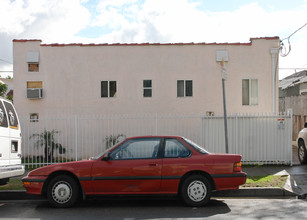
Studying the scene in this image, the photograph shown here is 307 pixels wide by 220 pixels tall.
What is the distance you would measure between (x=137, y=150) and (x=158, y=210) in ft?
4.01

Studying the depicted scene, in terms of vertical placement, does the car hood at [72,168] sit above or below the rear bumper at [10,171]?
above

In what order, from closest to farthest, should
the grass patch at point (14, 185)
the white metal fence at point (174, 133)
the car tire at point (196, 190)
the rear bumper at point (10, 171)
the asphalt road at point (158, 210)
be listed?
1. the asphalt road at point (158, 210)
2. the car tire at point (196, 190)
3. the rear bumper at point (10, 171)
4. the grass patch at point (14, 185)
5. the white metal fence at point (174, 133)

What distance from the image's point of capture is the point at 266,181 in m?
9.71

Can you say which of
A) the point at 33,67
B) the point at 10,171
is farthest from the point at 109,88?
the point at 10,171

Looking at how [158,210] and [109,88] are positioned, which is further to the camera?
[109,88]

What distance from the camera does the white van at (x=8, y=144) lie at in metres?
8.02

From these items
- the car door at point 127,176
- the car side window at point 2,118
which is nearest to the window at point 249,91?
the car door at point 127,176

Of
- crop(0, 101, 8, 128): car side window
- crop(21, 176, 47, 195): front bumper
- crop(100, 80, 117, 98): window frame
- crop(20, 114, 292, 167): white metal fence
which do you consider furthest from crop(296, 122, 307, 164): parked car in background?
crop(0, 101, 8, 128): car side window

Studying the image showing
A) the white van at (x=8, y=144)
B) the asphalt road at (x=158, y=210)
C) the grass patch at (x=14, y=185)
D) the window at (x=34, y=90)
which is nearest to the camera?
the asphalt road at (x=158, y=210)

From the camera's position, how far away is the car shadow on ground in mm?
7012

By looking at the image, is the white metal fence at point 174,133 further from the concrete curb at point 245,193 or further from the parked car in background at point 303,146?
the concrete curb at point 245,193

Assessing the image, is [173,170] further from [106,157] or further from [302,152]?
[302,152]

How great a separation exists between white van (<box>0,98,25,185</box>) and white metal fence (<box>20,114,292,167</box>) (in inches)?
160

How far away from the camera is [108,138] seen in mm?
15211
